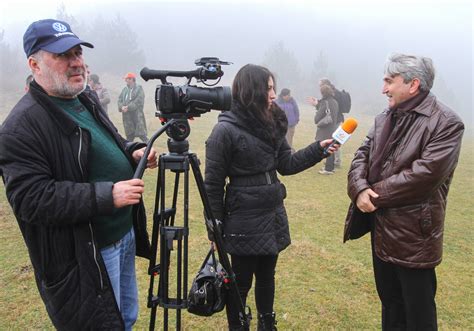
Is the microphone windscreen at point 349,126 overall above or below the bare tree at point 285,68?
above

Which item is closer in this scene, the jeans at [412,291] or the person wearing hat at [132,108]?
the jeans at [412,291]

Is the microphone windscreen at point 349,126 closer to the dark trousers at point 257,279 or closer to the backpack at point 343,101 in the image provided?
the dark trousers at point 257,279

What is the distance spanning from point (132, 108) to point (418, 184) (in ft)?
27.8

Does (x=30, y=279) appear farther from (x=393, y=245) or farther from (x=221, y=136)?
(x=393, y=245)

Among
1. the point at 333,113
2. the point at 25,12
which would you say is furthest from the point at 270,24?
the point at 333,113

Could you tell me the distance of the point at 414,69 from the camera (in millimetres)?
2402

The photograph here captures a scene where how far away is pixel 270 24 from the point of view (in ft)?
385

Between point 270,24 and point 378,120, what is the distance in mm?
122870

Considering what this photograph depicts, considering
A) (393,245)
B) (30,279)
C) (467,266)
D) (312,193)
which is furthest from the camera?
(312,193)

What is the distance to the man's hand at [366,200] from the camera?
8.25 ft

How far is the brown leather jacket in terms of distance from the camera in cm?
229

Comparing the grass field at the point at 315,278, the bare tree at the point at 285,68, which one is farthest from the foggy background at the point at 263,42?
the grass field at the point at 315,278

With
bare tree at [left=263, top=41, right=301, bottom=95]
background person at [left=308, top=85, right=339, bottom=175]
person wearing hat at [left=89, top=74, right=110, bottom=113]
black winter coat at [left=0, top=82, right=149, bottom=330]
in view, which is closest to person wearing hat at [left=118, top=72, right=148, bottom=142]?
person wearing hat at [left=89, top=74, right=110, bottom=113]

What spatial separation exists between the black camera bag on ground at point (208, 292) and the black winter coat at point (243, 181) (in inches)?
14.6
